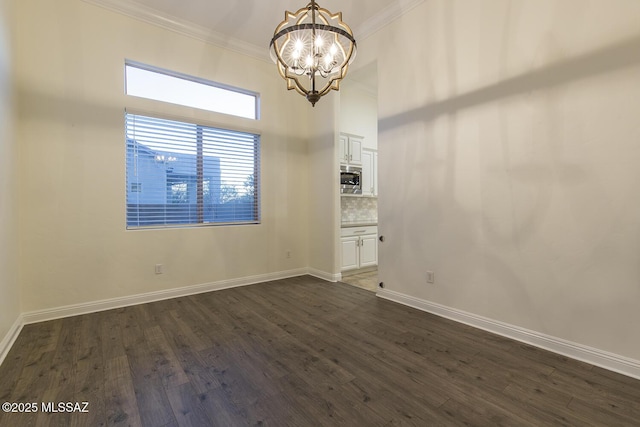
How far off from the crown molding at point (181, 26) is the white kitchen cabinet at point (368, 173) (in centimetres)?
250

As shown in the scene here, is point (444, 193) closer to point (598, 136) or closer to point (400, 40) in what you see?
point (598, 136)

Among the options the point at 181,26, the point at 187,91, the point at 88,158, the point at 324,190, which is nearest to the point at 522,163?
the point at 324,190

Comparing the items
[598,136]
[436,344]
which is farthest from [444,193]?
[436,344]

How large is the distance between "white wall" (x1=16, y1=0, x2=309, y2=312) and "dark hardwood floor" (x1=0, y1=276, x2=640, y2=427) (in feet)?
1.93

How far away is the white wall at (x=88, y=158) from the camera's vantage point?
2.90 metres

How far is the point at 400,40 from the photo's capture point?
3438mm

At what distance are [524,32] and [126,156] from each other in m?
4.34

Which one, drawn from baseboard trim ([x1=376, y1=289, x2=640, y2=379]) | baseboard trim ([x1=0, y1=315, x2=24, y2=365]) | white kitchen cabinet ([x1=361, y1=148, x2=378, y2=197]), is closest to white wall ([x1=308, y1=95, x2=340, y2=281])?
white kitchen cabinet ([x1=361, y1=148, x2=378, y2=197])

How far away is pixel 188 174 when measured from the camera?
12.8 feet

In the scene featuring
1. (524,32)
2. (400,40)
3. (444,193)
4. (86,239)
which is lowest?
(86,239)

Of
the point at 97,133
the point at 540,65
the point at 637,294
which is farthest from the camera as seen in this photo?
the point at 97,133

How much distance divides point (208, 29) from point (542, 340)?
5.20 m

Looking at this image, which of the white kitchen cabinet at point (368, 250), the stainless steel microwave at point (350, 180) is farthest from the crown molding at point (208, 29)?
the white kitchen cabinet at point (368, 250)

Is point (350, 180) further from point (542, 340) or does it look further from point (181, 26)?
point (542, 340)
